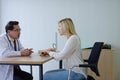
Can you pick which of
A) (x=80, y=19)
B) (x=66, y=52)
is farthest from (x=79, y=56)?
(x=80, y=19)

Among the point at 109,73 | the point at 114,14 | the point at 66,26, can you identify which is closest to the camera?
the point at 66,26

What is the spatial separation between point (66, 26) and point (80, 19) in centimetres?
191

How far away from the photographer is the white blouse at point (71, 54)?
2.88 meters

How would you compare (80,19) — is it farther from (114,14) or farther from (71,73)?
(71,73)

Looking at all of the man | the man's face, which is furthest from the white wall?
the man's face

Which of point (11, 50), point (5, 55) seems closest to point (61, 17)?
point (11, 50)

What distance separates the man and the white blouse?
0.48m

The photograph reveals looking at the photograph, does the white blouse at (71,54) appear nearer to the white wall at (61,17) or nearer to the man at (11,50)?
the man at (11,50)

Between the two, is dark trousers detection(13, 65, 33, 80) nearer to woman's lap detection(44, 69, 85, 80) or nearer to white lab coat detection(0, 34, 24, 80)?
white lab coat detection(0, 34, 24, 80)

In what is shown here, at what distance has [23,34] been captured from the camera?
16.6ft

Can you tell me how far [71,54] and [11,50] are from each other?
737 mm

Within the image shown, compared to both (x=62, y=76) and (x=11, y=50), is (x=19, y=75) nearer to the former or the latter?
(x=11, y=50)

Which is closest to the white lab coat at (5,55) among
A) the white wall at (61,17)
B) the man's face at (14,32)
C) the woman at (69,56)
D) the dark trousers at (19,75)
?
the man's face at (14,32)

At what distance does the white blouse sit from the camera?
113 inches
